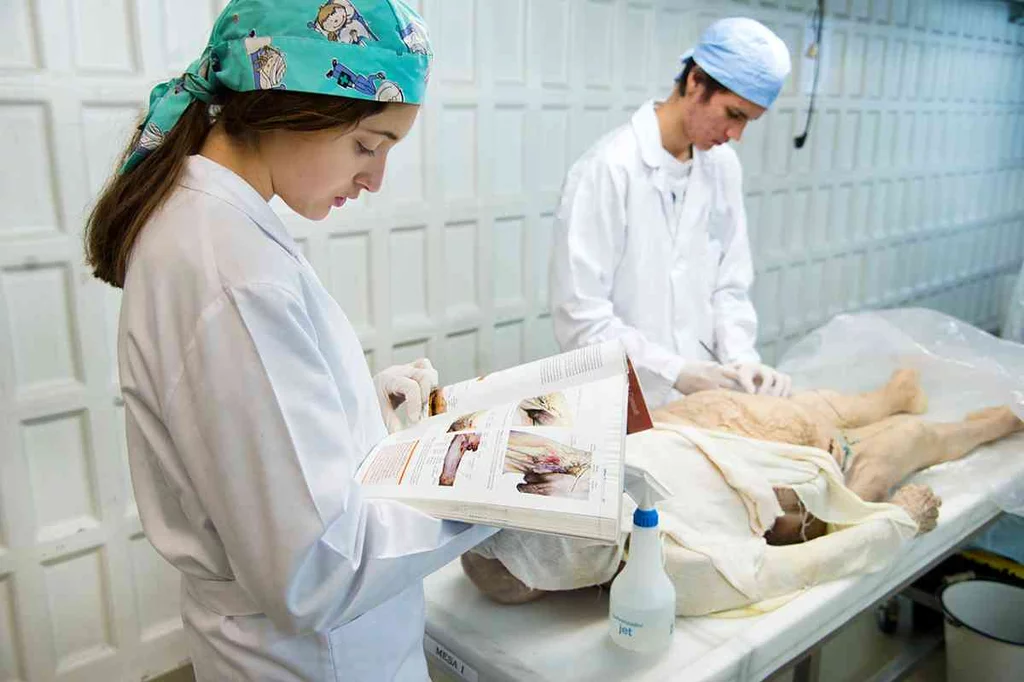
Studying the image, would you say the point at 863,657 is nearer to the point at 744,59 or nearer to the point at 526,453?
the point at 744,59

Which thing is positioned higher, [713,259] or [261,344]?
[261,344]

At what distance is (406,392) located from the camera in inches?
47.2

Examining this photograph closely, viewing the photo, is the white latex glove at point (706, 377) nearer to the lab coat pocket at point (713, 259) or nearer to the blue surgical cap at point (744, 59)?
the lab coat pocket at point (713, 259)

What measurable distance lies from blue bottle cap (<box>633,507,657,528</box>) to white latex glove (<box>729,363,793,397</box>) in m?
0.82

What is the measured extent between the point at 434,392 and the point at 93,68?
1091 millimetres

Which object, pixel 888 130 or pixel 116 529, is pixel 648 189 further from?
pixel 888 130

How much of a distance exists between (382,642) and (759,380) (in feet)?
4.02

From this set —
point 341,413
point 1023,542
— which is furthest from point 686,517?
point 1023,542

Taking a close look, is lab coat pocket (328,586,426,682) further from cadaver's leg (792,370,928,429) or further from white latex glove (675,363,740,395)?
cadaver's leg (792,370,928,429)

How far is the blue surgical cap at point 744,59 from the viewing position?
1835 millimetres

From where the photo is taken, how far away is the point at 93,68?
1.68 meters

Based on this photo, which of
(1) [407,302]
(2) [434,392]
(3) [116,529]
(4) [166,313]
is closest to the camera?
(4) [166,313]

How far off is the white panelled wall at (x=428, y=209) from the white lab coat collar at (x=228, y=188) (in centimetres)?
106

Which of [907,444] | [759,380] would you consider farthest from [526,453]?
[907,444]
